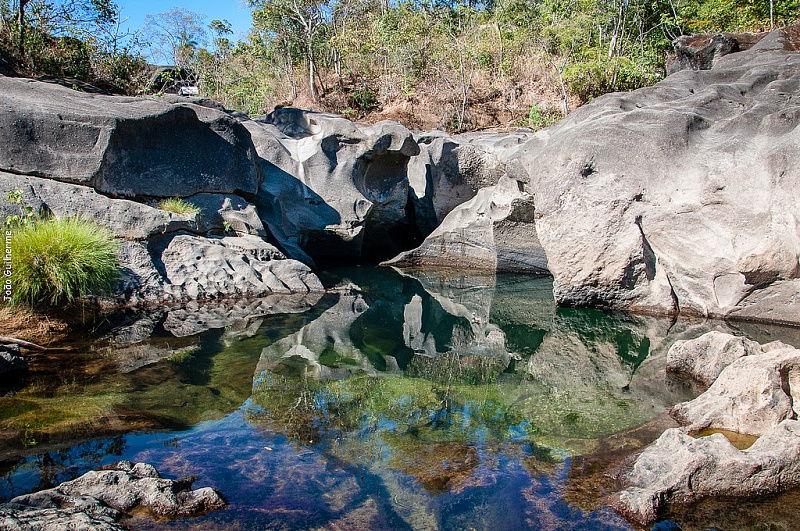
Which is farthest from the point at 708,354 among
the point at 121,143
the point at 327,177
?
the point at 327,177

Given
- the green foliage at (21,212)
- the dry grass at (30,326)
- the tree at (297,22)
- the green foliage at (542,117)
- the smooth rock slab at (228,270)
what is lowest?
the dry grass at (30,326)

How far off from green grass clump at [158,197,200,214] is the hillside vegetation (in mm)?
8531

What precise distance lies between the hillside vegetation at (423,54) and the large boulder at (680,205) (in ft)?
30.2

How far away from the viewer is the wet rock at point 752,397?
14.6 feet

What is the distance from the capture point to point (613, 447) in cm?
440

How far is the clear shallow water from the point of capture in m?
3.51

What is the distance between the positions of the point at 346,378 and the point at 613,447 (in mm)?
2675

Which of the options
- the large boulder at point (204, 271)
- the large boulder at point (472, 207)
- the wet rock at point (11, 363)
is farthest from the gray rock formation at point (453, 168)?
the wet rock at point (11, 363)

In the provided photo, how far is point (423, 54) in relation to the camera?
2239 centimetres

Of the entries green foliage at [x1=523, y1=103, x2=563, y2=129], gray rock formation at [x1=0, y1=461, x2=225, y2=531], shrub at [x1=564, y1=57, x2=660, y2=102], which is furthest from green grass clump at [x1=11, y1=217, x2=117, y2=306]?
shrub at [x1=564, y1=57, x2=660, y2=102]

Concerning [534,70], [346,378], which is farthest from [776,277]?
[534,70]

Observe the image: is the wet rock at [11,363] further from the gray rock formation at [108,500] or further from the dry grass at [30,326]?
the gray rock formation at [108,500]

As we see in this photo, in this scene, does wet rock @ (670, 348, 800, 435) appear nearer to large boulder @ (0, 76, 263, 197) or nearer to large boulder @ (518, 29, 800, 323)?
large boulder @ (518, 29, 800, 323)

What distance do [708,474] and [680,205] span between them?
5655 millimetres
